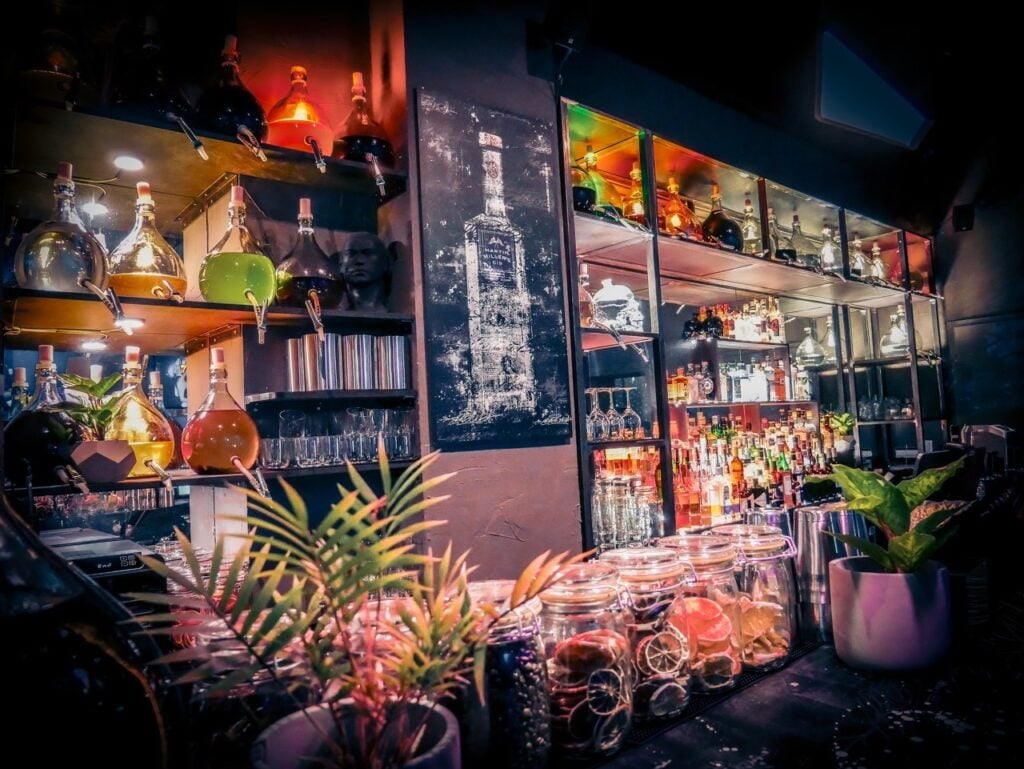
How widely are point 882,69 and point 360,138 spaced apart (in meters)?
3.48

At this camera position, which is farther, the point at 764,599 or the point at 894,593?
the point at 764,599

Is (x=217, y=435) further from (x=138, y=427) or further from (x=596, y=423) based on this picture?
(x=596, y=423)

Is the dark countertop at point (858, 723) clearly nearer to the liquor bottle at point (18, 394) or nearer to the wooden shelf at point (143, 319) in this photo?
the wooden shelf at point (143, 319)

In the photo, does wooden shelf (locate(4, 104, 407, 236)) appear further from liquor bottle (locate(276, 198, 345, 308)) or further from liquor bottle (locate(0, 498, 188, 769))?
liquor bottle (locate(0, 498, 188, 769))

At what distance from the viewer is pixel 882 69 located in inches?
152

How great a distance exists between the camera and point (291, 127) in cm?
190

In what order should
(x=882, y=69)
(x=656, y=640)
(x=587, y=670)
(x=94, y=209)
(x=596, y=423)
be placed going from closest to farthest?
(x=587, y=670), (x=656, y=640), (x=94, y=209), (x=596, y=423), (x=882, y=69)

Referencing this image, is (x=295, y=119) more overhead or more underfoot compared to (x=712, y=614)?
more overhead

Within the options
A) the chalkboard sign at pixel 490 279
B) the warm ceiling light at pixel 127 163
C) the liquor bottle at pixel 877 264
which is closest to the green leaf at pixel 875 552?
the chalkboard sign at pixel 490 279

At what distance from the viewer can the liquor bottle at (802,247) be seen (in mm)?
3650

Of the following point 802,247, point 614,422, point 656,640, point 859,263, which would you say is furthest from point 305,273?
point 859,263

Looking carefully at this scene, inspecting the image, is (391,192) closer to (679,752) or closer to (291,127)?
(291,127)

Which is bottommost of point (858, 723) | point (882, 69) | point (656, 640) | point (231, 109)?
point (858, 723)

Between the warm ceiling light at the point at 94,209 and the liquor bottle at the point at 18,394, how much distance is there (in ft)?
1.63
